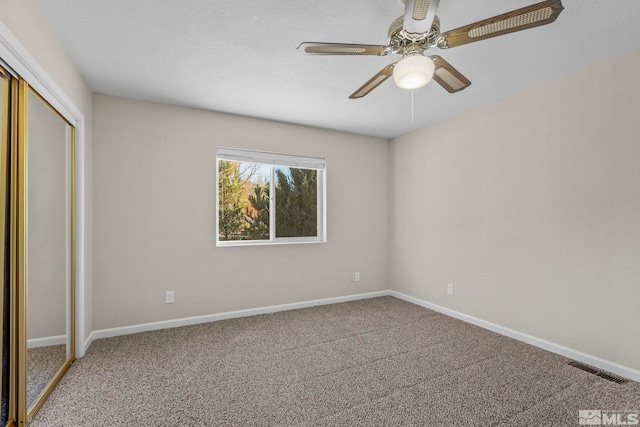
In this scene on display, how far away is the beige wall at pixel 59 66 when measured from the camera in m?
1.54

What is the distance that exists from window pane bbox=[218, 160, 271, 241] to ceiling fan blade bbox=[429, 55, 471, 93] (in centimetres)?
233

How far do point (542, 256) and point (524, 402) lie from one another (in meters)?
1.35

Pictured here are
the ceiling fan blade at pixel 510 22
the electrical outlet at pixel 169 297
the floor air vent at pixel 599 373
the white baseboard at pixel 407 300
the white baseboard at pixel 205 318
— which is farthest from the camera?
the electrical outlet at pixel 169 297

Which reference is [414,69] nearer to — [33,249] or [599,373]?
[33,249]

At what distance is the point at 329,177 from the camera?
13.5 ft

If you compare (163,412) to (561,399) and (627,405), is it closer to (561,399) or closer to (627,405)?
(561,399)

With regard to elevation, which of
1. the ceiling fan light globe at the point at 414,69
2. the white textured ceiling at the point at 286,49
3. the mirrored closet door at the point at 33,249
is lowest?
the mirrored closet door at the point at 33,249

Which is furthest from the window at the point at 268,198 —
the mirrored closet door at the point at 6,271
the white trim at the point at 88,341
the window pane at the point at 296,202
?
the mirrored closet door at the point at 6,271

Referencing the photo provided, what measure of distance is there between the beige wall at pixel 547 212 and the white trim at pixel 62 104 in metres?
3.60

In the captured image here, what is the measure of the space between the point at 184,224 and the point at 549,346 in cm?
365

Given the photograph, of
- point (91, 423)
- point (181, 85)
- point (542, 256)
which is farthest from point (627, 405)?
point (181, 85)

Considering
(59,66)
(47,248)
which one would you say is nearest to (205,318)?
(47,248)

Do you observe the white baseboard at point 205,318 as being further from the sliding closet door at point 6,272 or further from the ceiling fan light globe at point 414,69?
the ceiling fan light globe at point 414,69

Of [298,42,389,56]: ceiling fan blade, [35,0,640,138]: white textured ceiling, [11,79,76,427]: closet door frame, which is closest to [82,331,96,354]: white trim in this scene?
[11,79,76,427]: closet door frame
